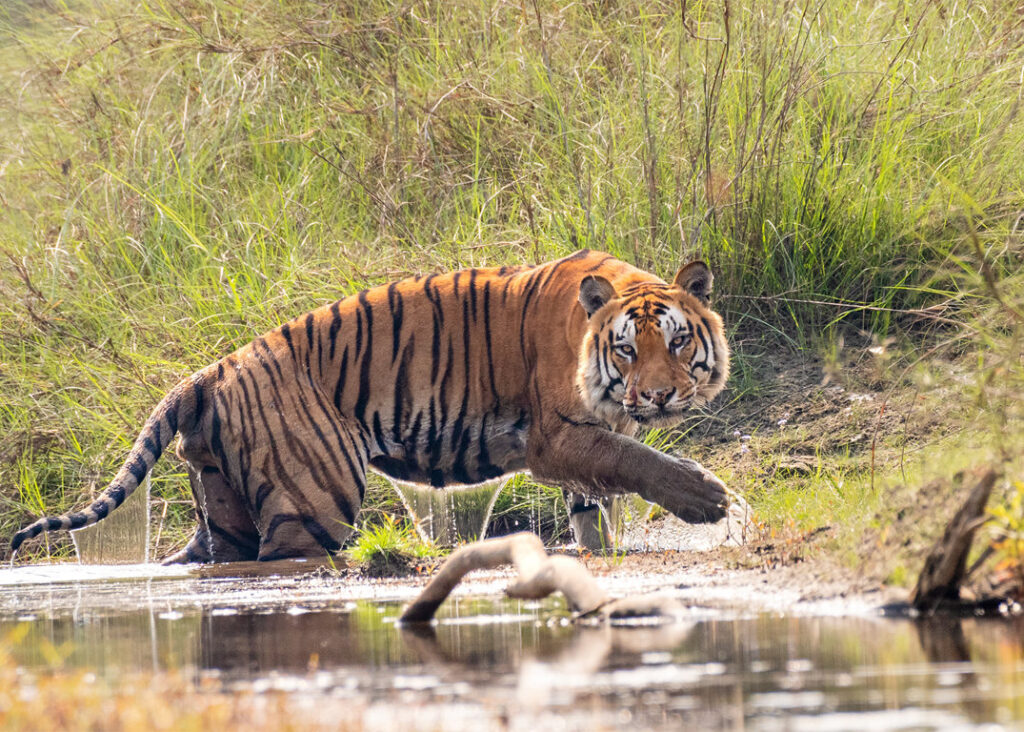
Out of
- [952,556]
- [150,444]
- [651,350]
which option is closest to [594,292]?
[651,350]

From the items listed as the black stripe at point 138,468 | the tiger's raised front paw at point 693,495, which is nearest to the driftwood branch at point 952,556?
the tiger's raised front paw at point 693,495

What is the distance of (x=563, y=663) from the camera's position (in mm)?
3504

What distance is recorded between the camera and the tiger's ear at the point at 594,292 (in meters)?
6.96

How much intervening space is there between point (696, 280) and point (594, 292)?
1.64 feet

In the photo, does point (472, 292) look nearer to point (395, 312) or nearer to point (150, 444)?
point (395, 312)

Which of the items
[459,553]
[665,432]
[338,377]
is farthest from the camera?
[665,432]

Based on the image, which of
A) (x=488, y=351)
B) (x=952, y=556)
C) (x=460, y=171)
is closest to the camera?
(x=952, y=556)

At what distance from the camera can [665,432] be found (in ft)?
27.1

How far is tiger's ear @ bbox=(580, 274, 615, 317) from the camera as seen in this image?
6957 mm

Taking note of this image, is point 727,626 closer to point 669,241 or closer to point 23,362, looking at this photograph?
point 669,241

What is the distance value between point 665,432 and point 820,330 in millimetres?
1255

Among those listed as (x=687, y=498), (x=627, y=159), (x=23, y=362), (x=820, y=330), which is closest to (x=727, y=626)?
(x=687, y=498)

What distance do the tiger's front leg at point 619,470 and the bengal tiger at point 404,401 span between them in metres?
0.01

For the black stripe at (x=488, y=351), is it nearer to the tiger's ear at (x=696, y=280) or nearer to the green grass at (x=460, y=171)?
the tiger's ear at (x=696, y=280)
